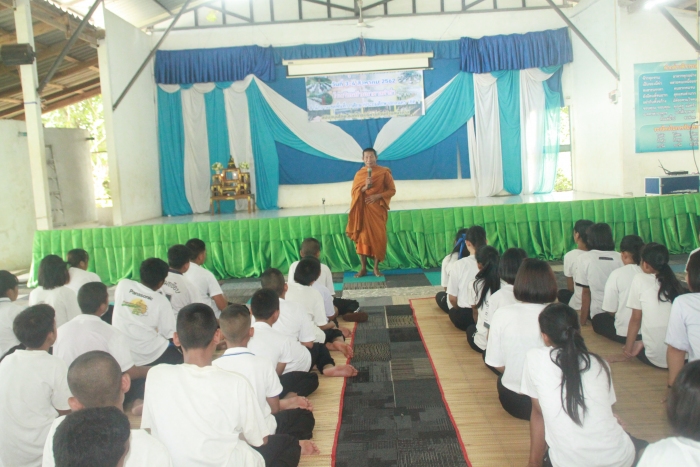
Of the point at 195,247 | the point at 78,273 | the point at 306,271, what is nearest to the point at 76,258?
the point at 78,273

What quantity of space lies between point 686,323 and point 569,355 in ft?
2.81

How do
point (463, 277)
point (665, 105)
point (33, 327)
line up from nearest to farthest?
point (33, 327) < point (463, 277) < point (665, 105)

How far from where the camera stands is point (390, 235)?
6246 mm

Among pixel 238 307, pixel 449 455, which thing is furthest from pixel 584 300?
pixel 238 307

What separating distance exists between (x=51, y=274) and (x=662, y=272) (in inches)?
123

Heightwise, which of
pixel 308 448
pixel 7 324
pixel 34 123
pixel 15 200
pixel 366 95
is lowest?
pixel 308 448

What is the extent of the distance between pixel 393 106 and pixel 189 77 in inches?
126

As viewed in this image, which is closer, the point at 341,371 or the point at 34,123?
the point at 341,371

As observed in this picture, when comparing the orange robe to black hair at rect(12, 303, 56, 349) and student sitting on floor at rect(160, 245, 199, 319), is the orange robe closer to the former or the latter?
student sitting on floor at rect(160, 245, 199, 319)

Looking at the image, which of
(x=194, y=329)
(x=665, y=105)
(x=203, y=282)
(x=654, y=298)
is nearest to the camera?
(x=194, y=329)

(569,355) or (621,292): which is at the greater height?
(569,355)

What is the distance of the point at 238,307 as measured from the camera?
2.08 m

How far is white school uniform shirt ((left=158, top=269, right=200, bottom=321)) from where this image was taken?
347cm

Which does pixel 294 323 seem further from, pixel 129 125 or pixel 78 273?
pixel 129 125
